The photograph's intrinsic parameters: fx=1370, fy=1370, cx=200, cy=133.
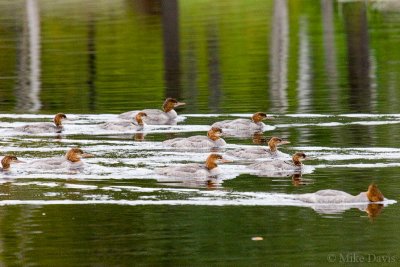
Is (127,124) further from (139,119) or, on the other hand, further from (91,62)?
(91,62)

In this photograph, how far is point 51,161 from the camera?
96.7 feet

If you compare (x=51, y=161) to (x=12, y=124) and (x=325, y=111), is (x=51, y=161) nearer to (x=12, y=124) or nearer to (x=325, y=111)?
(x=12, y=124)

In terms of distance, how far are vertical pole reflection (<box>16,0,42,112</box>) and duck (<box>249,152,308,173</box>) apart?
541 inches

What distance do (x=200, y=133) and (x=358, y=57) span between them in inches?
789

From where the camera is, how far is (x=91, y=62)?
182 ft

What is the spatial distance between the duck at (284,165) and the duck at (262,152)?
5.17ft

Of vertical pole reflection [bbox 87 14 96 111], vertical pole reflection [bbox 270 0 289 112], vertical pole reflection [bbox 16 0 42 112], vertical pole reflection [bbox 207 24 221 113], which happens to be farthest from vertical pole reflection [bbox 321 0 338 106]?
vertical pole reflection [bbox 16 0 42 112]

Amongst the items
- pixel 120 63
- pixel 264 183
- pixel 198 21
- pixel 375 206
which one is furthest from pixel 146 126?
pixel 198 21

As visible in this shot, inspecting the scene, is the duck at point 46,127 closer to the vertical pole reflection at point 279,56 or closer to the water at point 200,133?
the water at point 200,133

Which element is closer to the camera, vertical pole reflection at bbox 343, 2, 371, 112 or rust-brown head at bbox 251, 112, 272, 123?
rust-brown head at bbox 251, 112, 272, 123

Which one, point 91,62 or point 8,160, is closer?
point 8,160

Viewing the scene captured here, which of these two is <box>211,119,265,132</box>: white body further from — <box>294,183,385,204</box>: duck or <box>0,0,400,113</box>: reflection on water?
<box>294,183,385,204</box>: duck

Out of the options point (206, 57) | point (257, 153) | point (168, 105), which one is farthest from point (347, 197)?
point (206, 57)

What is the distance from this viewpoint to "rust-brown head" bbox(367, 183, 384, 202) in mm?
24297
